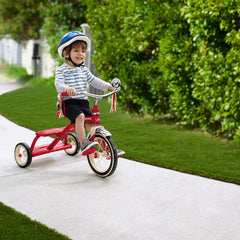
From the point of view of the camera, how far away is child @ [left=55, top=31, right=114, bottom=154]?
458cm

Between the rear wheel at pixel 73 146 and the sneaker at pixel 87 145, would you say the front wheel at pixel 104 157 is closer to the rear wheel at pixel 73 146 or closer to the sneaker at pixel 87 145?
the sneaker at pixel 87 145

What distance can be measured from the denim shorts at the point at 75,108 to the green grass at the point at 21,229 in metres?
1.41

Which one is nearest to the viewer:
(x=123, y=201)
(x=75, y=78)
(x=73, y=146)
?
(x=123, y=201)

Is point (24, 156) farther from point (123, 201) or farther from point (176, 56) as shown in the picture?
point (176, 56)

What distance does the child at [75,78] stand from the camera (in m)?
4.58

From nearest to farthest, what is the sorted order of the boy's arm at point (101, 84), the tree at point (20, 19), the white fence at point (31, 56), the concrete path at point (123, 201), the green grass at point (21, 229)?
the green grass at point (21, 229)
the concrete path at point (123, 201)
the boy's arm at point (101, 84)
the white fence at point (31, 56)
the tree at point (20, 19)

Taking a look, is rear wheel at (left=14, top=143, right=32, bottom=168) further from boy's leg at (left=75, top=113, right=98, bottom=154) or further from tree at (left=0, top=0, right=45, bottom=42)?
tree at (left=0, top=0, right=45, bottom=42)

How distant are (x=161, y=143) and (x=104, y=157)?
6.55 feet

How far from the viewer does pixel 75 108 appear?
15.3 ft

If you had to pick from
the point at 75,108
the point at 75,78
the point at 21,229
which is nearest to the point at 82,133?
the point at 75,108

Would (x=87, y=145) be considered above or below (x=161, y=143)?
above

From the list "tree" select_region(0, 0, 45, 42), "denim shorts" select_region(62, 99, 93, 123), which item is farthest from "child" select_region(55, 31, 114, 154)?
"tree" select_region(0, 0, 45, 42)

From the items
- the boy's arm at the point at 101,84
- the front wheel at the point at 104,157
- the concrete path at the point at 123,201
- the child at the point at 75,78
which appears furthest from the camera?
the boy's arm at the point at 101,84

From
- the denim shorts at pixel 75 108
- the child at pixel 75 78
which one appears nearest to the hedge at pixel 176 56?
the child at pixel 75 78
